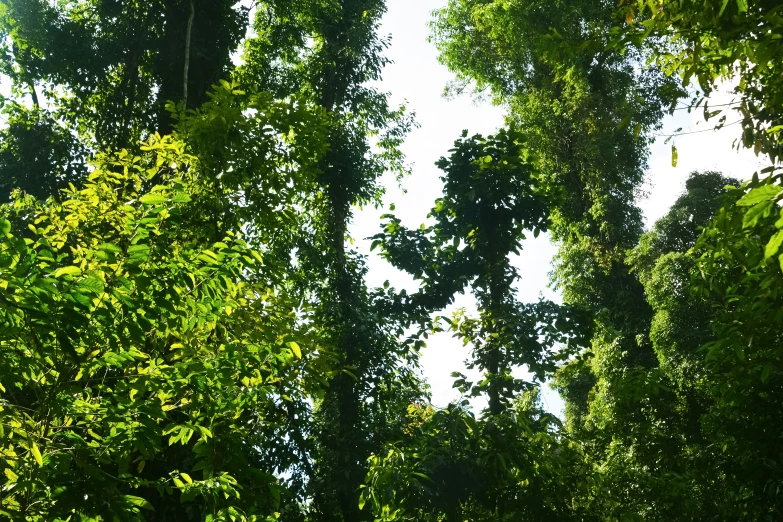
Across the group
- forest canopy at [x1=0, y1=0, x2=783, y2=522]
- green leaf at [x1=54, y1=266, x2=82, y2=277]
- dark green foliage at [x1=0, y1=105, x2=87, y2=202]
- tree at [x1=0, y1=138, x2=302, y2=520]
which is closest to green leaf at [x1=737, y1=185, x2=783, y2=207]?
forest canopy at [x1=0, y1=0, x2=783, y2=522]

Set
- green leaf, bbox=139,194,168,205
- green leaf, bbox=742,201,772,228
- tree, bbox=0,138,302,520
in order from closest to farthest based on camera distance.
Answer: green leaf, bbox=742,201,772,228
tree, bbox=0,138,302,520
green leaf, bbox=139,194,168,205

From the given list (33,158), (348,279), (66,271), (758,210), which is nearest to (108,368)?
(66,271)

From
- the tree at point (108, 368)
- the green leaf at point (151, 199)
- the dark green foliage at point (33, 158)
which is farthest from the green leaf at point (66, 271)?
the dark green foliage at point (33, 158)

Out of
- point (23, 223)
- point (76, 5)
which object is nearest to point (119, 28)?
point (76, 5)

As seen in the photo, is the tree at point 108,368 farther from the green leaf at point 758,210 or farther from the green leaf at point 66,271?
the green leaf at point 758,210

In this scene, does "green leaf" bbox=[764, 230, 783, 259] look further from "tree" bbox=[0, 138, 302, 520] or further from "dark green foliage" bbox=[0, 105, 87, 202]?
"dark green foliage" bbox=[0, 105, 87, 202]

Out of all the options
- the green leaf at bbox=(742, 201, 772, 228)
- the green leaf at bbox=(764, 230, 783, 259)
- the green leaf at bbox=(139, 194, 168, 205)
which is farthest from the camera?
the green leaf at bbox=(139, 194, 168, 205)

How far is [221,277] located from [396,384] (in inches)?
292

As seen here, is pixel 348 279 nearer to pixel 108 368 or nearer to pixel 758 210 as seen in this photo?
pixel 108 368

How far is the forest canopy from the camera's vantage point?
2.63m

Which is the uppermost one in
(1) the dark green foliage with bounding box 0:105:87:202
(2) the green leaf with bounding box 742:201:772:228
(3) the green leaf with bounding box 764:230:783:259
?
(1) the dark green foliage with bounding box 0:105:87:202

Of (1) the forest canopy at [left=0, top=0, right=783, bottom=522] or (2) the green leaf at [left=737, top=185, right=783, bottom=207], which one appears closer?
(2) the green leaf at [left=737, top=185, right=783, bottom=207]

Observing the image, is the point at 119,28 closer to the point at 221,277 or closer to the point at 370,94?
the point at 370,94

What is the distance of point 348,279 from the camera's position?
10.4 m
